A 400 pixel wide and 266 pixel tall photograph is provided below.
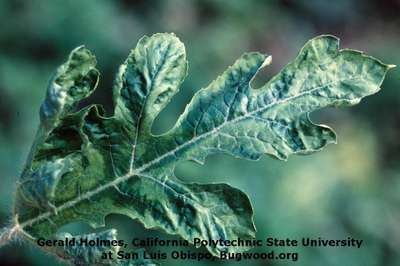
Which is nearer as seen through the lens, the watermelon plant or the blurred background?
the watermelon plant

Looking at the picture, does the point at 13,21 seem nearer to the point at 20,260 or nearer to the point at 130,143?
the point at 20,260

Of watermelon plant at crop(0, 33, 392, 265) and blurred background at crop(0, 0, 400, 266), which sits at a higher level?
blurred background at crop(0, 0, 400, 266)

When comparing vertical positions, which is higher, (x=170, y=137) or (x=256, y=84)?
(x=256, y=84)

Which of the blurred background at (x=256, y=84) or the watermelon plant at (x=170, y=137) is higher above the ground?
the blurred background at (x=256, y=84)

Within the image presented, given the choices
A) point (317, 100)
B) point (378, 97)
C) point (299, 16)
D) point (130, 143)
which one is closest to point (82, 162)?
point (130, 143)

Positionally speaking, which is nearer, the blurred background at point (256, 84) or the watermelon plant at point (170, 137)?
the watermelon plant at point (170, 137)

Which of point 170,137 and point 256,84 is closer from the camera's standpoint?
point 170,137
